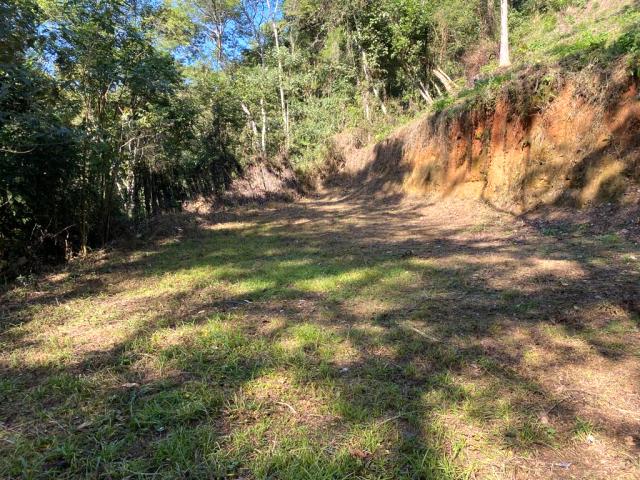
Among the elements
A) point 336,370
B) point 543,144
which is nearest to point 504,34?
point 543,144

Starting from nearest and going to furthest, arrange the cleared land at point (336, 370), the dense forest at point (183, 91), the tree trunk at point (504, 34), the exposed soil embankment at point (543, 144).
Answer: the cleared land at point (336, 370), the dense forest at point (183, 91), the exposed soil embankment at point (543, 144), the tree trunk at point (504, 34)

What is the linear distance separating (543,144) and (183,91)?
9.31m

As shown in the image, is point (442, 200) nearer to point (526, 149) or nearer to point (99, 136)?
point (526, 149)

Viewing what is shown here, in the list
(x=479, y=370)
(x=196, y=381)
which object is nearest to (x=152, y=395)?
(x=196, y=381)

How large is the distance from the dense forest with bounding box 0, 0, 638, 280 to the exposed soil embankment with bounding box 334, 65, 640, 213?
3.67 feet

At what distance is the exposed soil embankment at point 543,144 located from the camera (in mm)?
7074

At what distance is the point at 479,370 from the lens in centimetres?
275

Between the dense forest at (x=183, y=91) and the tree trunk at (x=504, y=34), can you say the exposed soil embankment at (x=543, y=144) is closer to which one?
the dense forest at (x=183, y=91)

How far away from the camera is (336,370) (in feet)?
9.43

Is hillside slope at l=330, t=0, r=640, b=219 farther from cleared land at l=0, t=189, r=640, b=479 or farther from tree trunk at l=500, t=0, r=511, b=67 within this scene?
cleared land at l=0, t=189, r=640, b=479

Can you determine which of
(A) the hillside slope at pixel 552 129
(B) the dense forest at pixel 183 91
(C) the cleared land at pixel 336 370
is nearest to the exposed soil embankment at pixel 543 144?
(A) the hillside slope at pixel 552 129

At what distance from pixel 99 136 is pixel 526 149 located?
8470mm

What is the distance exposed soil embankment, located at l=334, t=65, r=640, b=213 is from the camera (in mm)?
7074

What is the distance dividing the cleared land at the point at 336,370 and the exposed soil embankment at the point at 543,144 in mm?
2322
